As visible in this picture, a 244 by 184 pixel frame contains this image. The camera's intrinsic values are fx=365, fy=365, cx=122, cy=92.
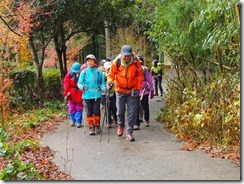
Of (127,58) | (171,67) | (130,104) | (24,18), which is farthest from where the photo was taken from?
(24,18)

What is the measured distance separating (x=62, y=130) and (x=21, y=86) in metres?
6.02

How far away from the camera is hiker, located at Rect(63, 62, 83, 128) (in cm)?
838

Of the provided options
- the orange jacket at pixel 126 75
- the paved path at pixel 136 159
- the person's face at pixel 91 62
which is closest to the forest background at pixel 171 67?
the paved path at pixel 136 159

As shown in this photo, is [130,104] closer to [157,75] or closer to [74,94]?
[74,94]

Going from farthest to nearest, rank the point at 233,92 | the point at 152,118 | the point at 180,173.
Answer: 1. the point at 152,118
2. the point at 233,92
3. the point at 180,173

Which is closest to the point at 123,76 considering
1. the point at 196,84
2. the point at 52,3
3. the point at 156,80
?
the point at 196,84

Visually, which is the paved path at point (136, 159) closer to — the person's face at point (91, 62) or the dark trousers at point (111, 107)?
the dark trousers at point (111, 107)

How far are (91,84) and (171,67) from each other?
334 centimetres

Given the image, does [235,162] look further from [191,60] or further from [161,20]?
[161,20]

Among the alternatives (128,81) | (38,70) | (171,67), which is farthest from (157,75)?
(128,81)

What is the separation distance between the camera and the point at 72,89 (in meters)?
8.44

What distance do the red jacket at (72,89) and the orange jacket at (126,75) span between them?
2.10m

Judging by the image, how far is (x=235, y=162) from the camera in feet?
16.2

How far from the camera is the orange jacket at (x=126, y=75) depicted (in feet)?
21.1
